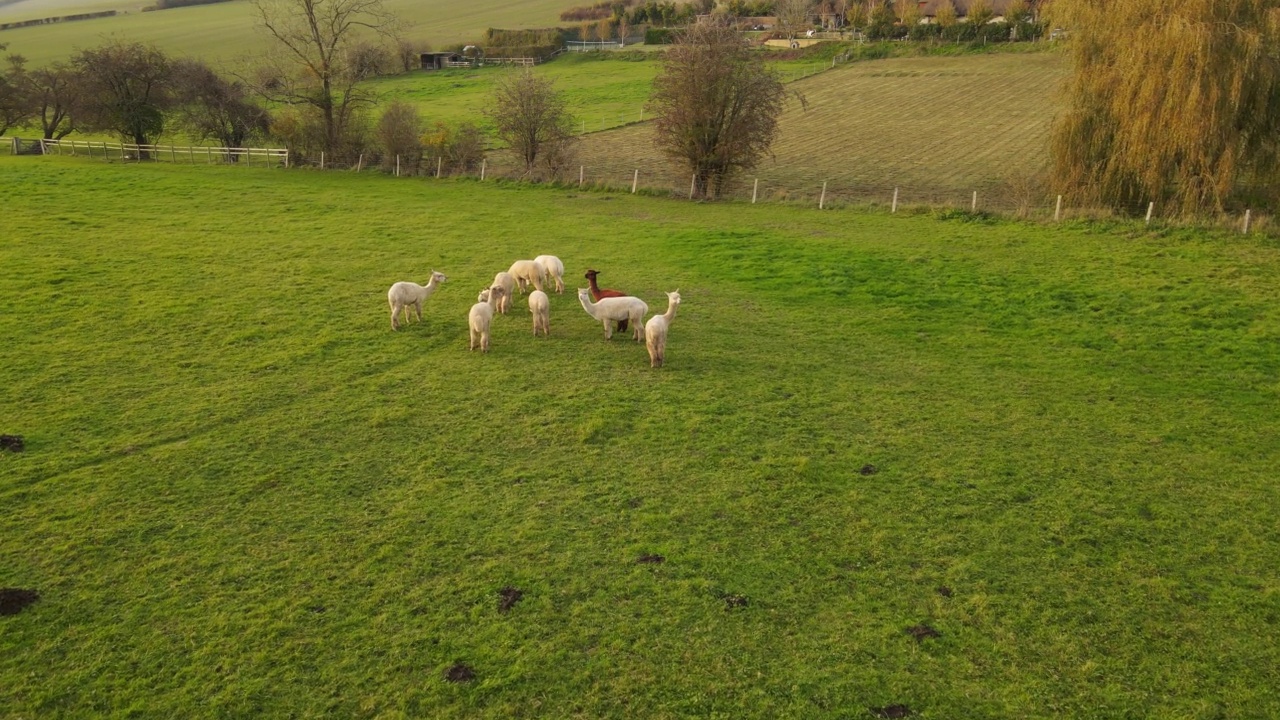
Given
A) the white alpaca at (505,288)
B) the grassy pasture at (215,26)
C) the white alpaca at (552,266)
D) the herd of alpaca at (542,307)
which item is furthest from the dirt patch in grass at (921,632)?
the grassy pasture at (215,26)

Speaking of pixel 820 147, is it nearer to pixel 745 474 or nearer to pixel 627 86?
pixel 627 86

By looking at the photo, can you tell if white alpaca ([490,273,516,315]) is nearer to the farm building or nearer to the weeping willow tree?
the weeping willow tree

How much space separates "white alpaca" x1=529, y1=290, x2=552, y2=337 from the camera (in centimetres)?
1548

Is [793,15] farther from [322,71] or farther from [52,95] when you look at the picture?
[52,95]

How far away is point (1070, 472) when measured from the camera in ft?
36.1

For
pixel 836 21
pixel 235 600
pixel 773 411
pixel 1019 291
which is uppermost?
pixel 836 21

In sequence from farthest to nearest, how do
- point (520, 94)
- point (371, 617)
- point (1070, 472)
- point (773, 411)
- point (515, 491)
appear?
1. point (520, 94)
2. point (773, 411)
3. point (1070, 472)
4. point (515, 491)
5. point (371, 617)

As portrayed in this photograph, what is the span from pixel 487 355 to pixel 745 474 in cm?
605

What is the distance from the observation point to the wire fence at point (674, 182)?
25.5 m

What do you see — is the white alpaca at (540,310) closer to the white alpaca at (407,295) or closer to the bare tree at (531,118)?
the white alpaca at (407,295)

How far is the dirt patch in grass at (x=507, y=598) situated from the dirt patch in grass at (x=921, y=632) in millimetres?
3831

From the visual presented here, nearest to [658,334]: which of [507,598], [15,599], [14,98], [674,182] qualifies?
[507,598]

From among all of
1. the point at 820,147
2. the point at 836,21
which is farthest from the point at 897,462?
the point at 836,21

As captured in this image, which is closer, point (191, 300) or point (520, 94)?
point (191, 300)
